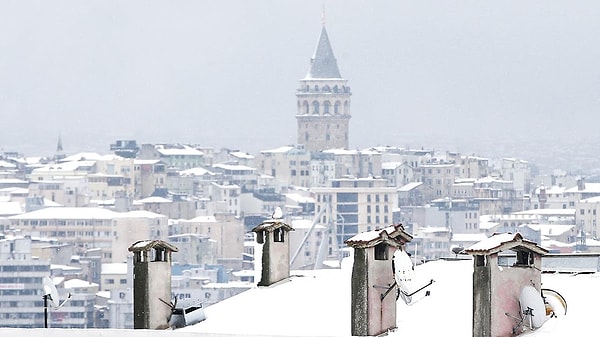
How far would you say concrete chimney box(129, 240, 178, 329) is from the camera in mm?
10484

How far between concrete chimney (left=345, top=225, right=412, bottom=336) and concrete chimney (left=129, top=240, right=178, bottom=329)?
5.24ft

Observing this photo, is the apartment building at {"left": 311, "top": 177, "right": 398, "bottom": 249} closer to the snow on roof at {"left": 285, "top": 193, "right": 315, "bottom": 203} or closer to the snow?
the snow on roof at {"left": 285, "top": 193, "right": 315, "bottom": 203}

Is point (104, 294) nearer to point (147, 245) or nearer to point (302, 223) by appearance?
point (302, 223)

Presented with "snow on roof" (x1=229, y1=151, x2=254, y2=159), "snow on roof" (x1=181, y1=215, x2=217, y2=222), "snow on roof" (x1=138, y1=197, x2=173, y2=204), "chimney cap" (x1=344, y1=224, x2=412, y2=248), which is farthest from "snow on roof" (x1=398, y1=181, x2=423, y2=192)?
"chimney cap" (x1=344, y1=224, x2=412, y2=248)

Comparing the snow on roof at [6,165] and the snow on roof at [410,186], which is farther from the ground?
the snow on roof at [6,165]

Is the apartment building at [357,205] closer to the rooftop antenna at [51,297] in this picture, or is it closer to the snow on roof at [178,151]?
the snow on roof at [178,151]

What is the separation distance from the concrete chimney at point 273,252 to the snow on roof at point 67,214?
367 ft

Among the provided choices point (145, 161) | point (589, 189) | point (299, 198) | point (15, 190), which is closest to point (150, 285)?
point (15, 190)

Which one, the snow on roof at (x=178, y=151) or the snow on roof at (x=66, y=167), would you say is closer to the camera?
the snow on roof at (x=66, y=167)

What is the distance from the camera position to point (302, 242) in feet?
417

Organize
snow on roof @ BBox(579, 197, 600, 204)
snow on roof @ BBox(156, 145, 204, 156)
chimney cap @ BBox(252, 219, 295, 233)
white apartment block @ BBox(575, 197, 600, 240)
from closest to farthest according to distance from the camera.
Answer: chimney cap @ BBox(252, 219, 295, 233) → white apartment block @ BBox(575, 197, 600, 240) → snow on roof @ BBox(579, 197, 600, 204) → snow on roof @ BBox(156, 145, 204, 156)

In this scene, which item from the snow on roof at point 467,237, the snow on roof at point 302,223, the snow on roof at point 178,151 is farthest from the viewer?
the snow on roof at point 178,151

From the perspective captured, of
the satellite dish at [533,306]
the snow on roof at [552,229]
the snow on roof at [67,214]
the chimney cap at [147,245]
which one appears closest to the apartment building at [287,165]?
the snow on roof at [67,214]

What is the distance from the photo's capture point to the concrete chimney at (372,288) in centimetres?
908
